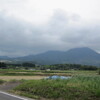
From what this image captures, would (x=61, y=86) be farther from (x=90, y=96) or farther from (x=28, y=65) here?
(x=28, y=65)

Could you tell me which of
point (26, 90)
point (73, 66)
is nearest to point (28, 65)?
point (73, 66)

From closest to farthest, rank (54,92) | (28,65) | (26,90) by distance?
1. (54,92)
2. (26,90)
3. (28,65)

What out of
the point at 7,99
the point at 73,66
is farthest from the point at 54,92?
the point at 73,66

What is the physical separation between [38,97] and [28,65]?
10914 cm

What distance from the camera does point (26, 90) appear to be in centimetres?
1397

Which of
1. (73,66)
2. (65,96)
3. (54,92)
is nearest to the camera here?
(65,96)

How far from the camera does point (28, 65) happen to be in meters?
120

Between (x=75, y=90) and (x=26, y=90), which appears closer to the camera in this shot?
(x=75, y=90)

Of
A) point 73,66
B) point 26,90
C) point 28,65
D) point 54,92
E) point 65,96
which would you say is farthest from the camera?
point 28,65

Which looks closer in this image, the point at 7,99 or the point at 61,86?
the point at 7,99

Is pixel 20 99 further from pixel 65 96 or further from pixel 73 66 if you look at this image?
pixel 73 66

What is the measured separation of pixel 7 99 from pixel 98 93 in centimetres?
450

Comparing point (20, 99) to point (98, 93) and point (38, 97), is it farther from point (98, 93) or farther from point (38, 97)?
point (98, 93)

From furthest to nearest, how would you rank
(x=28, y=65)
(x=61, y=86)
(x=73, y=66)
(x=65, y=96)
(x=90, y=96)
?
1. (x=28, y=65)
2. (x=73, y=66)
3. (x=61, y=86)
4. (x=65, y=96)
5. (x=90, y=96)
